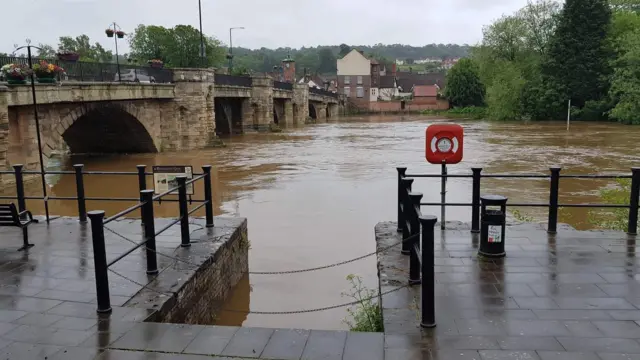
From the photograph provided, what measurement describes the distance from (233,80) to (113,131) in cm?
1361

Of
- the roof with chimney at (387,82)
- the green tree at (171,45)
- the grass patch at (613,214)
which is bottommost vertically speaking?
the grass patch at (613,214)

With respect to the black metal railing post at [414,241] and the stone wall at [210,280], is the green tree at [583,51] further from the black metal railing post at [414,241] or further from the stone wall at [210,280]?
the black metal railing post at [414,241]

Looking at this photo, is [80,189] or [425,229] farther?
[80,189]

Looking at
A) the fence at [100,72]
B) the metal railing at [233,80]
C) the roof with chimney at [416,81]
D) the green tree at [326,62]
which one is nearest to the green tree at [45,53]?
the fence at [100,72]

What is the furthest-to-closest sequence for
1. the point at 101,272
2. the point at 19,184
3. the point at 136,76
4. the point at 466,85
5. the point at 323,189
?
1. the point at 466,85
2. the point at 136,76
3. the point at 323,189
4. the point at 19,184
5. the point at 101,272

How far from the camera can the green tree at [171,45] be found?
245ft

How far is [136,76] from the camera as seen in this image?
25422 millimetres

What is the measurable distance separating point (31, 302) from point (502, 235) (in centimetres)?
512

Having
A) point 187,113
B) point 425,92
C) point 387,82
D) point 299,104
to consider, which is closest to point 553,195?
point 187,113

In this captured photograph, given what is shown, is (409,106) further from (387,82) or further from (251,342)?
(251,342)

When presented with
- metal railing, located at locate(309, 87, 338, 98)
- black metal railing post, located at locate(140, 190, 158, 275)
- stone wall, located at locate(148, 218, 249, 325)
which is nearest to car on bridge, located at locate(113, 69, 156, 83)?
stone wall, located at locate(148, 218, 249, 325)

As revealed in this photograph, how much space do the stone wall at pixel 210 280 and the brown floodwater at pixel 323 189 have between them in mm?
326

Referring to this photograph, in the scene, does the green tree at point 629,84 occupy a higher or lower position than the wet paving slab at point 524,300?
higher

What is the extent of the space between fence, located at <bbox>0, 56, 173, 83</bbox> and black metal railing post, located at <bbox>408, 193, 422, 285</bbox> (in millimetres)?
15215
